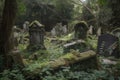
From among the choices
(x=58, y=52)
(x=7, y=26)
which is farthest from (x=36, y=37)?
(x=7, y=26)

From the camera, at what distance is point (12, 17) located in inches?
263

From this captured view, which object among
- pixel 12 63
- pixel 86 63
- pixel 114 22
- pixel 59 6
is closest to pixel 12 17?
pixel 12 63

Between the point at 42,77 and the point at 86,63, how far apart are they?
176 centimetres

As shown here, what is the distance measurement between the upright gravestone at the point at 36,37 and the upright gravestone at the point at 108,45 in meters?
2.84

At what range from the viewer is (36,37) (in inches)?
468

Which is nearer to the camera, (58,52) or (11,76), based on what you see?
(11,76)

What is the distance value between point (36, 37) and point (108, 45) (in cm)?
359

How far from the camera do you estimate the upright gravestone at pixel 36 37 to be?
11609 mm

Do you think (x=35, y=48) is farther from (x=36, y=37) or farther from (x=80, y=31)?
(x=80, y=31)

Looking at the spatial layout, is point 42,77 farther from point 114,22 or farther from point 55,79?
point 114,22

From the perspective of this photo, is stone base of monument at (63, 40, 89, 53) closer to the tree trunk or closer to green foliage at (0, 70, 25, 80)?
the tree trunk

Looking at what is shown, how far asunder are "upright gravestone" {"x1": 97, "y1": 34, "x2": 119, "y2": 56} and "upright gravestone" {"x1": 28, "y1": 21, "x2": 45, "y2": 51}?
2836 millimetres

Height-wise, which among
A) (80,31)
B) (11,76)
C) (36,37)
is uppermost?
(80,31)

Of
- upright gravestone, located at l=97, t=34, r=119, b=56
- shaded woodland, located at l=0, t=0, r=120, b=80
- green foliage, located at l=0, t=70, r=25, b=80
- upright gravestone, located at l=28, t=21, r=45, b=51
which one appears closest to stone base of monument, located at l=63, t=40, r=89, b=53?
shaded woodland, located at l=0, t=0, r=120, b=80
